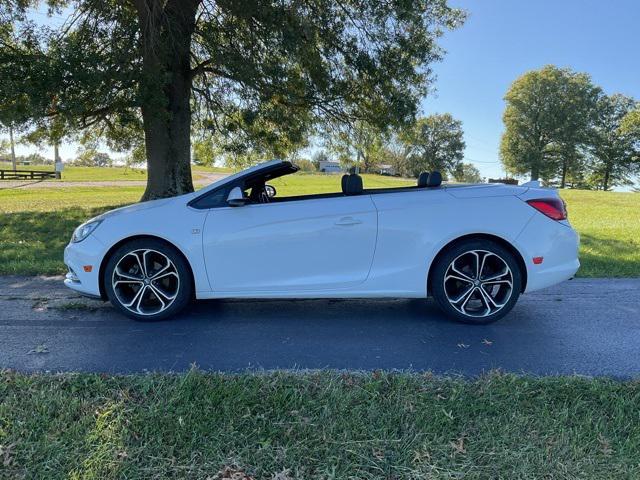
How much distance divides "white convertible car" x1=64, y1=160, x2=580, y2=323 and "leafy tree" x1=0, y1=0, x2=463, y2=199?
567cm

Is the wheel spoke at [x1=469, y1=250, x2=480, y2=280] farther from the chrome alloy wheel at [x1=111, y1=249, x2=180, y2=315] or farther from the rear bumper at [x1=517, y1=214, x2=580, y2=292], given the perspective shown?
the chrome alloy wheel at [x1=111, y1=249, x2=180, y2=315]

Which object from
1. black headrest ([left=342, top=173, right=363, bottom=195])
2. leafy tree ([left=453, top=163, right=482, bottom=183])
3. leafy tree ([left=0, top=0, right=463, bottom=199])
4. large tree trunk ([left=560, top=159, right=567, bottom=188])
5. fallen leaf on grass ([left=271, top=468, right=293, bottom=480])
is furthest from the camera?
leafy tree ([left=453, top=163, right=482, bottom=183])

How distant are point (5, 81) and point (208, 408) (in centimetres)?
831

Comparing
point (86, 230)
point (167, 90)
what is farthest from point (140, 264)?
point (167, 90)

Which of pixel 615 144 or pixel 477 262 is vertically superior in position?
pixel 615 144

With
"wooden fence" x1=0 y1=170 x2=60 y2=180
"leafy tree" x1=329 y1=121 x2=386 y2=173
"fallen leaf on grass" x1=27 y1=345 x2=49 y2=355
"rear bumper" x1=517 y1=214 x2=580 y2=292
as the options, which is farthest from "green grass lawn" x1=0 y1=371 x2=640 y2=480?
"wooden fence" x1=0 y1=170 x2=60 y2=180

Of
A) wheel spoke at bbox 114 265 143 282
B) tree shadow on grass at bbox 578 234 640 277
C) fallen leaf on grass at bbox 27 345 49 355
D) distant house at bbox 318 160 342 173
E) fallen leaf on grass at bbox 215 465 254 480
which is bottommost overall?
fallen leaf on grass at bbox 215 465 254 480

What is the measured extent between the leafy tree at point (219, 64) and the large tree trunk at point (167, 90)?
3 centimetres

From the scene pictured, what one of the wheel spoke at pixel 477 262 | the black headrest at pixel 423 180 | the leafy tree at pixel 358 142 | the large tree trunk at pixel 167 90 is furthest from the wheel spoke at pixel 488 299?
the leafy tree at pixel 358 142

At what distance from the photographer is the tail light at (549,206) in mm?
4066

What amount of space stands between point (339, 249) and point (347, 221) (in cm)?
25

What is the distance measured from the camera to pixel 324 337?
148 inches

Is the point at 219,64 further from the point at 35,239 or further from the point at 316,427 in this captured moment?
the point at 316,427

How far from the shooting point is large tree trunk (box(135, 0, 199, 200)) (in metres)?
8.91
